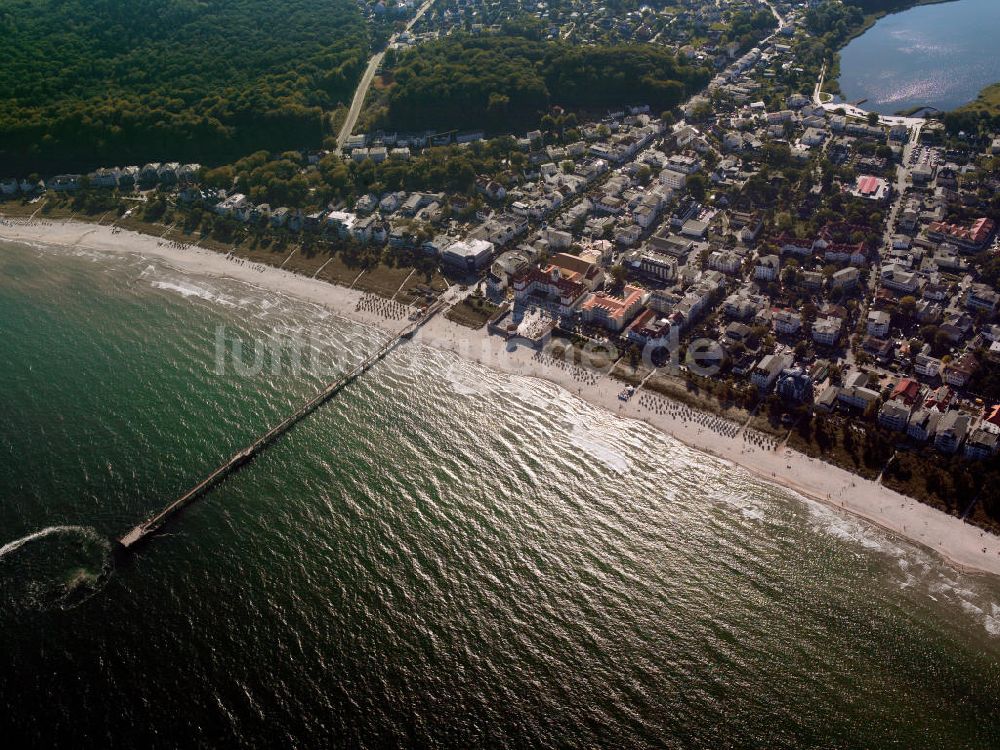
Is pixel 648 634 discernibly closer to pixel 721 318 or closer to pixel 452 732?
pixel 452 732

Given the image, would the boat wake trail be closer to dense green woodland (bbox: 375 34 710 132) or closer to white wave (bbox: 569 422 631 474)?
white wave (bbox: 569 422 631 474)

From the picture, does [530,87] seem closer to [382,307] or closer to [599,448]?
[382,307]

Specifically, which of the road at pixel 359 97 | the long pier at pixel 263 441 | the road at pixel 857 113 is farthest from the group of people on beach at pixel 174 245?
the road at pixel 857 113

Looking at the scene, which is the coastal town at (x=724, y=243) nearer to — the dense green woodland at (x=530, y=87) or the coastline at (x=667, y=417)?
the coastline at (x=667, y=417)

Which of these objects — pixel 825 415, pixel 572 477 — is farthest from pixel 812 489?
pixel 572 477

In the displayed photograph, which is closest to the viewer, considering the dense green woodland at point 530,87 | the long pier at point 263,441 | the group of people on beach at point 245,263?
the long pier at point 263,441

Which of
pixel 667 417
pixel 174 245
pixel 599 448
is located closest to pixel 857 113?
pixel 667 417
